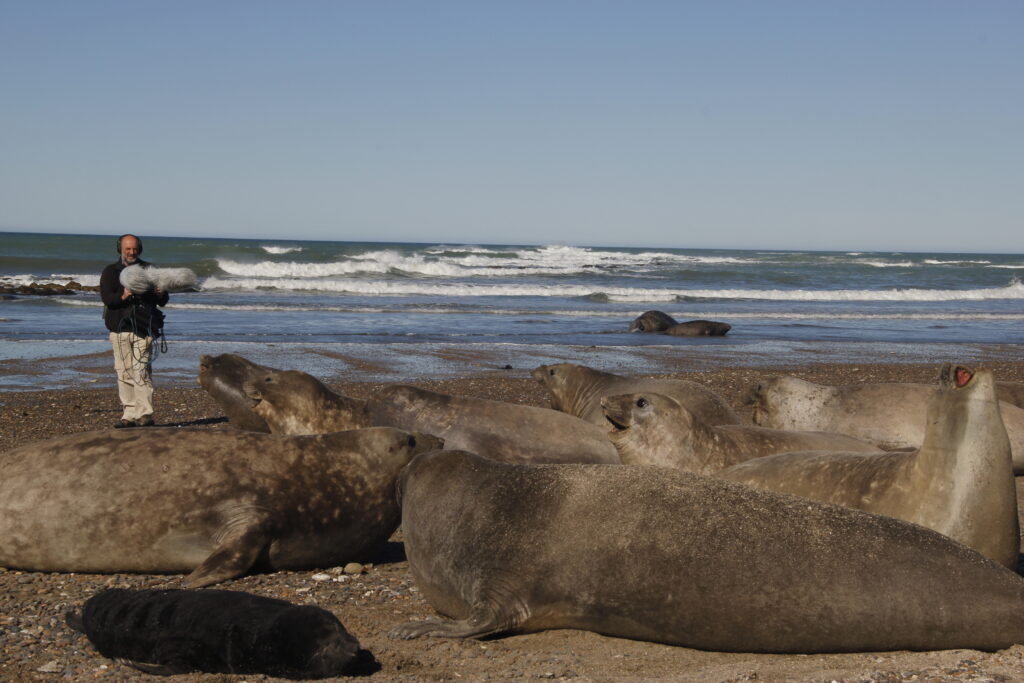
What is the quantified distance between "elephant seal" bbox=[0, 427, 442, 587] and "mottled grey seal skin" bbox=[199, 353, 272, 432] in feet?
7.21

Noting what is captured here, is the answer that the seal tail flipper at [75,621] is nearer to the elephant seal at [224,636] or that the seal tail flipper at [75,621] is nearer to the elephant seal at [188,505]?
the elephant seal at [224,636]

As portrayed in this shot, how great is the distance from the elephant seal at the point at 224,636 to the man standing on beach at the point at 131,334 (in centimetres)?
607

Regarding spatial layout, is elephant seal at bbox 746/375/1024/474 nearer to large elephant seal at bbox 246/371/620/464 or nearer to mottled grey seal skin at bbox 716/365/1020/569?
large elephant seal at bbox 246/371/620/464

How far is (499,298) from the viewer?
34.8 m

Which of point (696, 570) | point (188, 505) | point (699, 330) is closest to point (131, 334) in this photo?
point (188, 505)

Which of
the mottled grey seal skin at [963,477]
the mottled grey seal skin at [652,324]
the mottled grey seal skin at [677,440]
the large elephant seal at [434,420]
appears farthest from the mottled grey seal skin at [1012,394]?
the mottled grey seal skin at [652,324]

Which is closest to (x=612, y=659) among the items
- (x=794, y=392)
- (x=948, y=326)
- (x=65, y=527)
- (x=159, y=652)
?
(x=159, y=652)

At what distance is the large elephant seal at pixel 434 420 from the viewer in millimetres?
7277

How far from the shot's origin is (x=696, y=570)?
396 cm

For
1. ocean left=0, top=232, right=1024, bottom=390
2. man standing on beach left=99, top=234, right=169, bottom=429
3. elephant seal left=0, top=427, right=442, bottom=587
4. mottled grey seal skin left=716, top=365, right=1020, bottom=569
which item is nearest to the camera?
mottled grey seal skin left=716, top=365, right=1020, bottom=569

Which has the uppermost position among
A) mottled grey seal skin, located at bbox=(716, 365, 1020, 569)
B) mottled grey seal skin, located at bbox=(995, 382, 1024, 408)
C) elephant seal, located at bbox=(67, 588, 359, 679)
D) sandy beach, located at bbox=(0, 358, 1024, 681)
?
mottled grey seal skin, located at bbox=(716, 365, 1020, 569)

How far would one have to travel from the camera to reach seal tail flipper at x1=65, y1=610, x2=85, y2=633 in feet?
13.7

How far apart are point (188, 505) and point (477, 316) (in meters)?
21.6

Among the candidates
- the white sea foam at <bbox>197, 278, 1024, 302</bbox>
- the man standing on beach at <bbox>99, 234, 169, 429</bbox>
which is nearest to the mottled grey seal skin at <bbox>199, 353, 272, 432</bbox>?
the man standing on beach at <bbox>99, 234, 169, 429</bbox>
